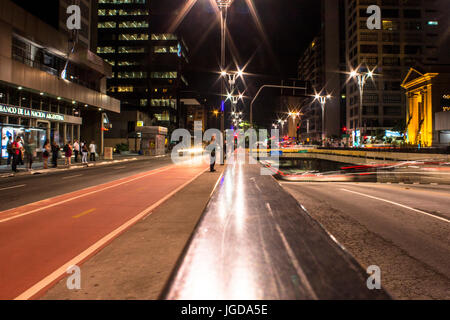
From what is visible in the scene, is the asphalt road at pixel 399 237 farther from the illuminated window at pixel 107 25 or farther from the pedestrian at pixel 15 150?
the illuminated window at pixel 107 25

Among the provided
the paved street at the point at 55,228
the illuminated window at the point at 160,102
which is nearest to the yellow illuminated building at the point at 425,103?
the paved street at the point at 55,228

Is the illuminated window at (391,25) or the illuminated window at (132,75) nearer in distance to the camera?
the illuminated window at (391,25)

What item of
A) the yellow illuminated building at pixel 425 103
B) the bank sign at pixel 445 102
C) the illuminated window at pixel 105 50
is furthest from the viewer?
the illuminated window at pixel 105 50

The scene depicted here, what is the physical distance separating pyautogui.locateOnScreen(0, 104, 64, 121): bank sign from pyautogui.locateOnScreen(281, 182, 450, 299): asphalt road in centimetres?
2328

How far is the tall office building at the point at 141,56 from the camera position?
297ft

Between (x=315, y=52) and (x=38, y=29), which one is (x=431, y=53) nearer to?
(x=315, y=52)

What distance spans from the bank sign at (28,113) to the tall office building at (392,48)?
256 ft

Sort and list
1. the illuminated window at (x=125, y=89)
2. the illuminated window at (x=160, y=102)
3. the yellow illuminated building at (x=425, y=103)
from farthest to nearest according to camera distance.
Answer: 1. the illuminated window at (x=125, y=89)
2. the illuminated window at (x=160, y=102)
3. the yellow illuminated building at (x=425, y=103)

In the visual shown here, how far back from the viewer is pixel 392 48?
86688 mm

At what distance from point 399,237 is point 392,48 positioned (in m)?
98.6

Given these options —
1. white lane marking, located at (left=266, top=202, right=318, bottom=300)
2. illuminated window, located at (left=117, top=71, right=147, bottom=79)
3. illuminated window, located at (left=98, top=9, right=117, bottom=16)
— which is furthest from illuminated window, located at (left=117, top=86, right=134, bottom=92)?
white lane marking, located at (left=266, top=202, right=318, bottom=300)

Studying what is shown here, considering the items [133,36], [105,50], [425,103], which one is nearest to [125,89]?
[105,50]

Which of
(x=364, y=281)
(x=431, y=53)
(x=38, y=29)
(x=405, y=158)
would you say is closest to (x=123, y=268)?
(x=364, y=281)

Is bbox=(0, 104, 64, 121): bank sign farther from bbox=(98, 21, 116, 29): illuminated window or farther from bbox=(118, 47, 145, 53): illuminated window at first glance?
bbox=(98, 21, 116, 29): illuminated window
